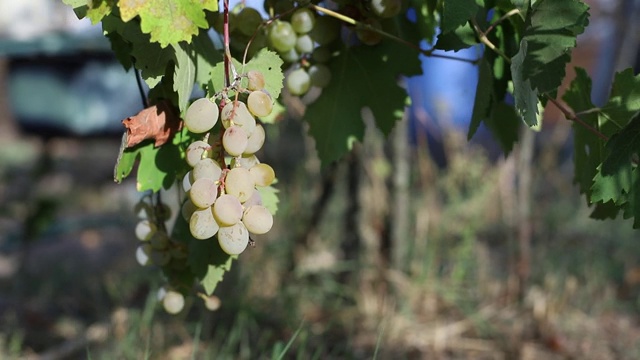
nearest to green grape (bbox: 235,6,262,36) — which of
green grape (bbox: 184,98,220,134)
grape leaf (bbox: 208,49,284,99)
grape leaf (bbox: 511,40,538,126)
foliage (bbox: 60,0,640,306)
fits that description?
foliage (bbox: 60,0,640,306)

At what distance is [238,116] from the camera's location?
712 millimetres

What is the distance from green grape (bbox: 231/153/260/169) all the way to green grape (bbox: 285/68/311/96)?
213mm

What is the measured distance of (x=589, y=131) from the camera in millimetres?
920

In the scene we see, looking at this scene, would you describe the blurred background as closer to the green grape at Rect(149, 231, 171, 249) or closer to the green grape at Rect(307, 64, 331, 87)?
the green grape at Rect(149, 231, 171, 249)

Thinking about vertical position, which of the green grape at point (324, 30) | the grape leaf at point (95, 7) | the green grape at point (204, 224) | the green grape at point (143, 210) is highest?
the grape leaf at point (95, 7)

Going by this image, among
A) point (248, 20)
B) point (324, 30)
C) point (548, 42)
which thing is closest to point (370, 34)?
point (324, 30)

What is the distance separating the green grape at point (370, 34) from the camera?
939 mm

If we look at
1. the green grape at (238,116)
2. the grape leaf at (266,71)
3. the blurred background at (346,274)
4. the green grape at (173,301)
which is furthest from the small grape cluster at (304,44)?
the blurred background at (346,274)

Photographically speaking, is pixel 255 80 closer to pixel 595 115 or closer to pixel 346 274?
pixel 595 115

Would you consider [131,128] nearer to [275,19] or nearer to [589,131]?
[275,19]

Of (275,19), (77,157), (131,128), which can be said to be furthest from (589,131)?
(77,157)

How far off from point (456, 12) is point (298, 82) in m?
0.28

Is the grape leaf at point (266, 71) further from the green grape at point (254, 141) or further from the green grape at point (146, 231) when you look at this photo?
the green grape at point (146, 231)

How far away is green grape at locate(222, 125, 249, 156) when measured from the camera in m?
0.70
